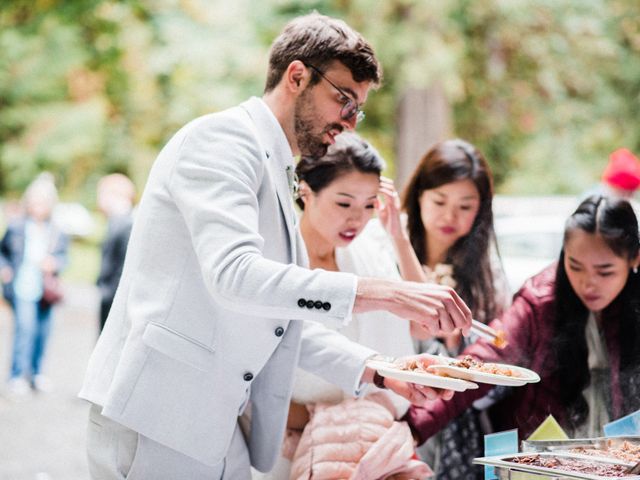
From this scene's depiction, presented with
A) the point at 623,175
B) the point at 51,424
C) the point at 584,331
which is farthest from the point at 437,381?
the point at 51,424

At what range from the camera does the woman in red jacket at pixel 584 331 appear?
2.28 m

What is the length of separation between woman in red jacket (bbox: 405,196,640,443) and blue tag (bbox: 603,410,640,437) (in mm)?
44

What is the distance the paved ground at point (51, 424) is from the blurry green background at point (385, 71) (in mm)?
3175

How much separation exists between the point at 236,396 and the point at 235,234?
419 millimetres

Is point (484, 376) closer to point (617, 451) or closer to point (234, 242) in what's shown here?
point (617, 451)

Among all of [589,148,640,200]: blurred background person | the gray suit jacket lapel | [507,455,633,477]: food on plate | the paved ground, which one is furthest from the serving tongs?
the paved ground

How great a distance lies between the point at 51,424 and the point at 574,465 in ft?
17.6

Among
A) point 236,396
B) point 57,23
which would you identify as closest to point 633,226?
point 236,396

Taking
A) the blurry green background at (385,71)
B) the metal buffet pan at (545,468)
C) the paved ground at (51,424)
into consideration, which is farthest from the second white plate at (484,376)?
the blurry green background at (385,71)

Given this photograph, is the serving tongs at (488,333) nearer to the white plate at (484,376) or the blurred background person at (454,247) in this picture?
the white plate at (484,376)

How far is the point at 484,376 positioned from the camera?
5.98 feet

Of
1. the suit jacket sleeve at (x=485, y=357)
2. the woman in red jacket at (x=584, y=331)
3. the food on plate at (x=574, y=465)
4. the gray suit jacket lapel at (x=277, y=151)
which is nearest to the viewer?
the food on plate at (x=574, y=465)

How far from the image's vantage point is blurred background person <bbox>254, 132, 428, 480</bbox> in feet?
7.59

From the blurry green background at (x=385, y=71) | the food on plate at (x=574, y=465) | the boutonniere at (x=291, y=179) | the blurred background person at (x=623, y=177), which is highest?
the blurry green background at (x=385, y=71)
